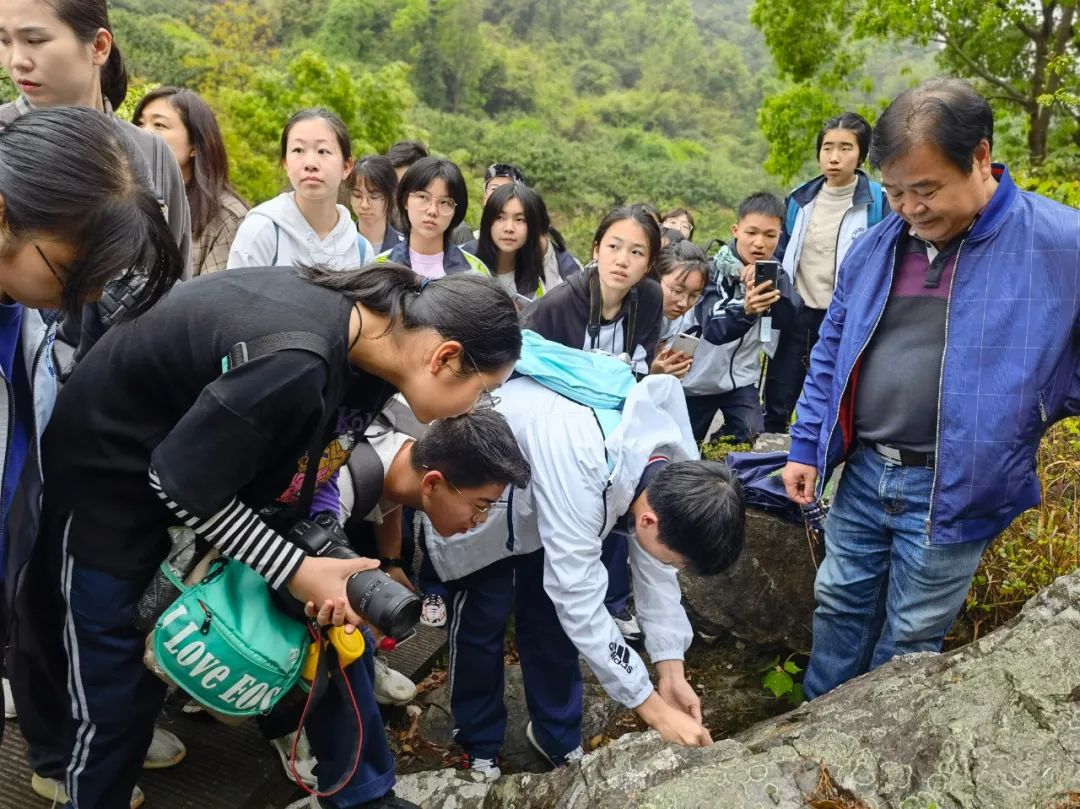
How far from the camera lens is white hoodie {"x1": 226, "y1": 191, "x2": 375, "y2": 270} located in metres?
3.29

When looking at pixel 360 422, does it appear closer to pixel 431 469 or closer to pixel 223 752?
pixel 431 469

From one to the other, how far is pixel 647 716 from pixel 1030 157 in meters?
10.2

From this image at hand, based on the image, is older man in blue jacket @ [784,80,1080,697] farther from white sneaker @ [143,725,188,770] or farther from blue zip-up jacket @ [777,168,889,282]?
white sneaker @ [143,725,188,770]

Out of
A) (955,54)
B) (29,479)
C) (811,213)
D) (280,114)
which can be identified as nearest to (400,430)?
(29,479)

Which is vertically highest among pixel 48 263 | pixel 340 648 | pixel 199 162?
pixel 48 263

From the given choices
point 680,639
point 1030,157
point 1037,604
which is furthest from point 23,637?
point 1030,157

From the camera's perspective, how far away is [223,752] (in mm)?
2695

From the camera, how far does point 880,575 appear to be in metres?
2.76

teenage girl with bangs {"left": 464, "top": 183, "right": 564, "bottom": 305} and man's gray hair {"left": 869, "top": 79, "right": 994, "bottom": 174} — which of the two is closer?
man's gray hair {"left": 869, "top": 79, "right": 994, "bottom": 174}

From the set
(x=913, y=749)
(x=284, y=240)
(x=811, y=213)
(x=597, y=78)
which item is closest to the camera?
(x=913, y=749)

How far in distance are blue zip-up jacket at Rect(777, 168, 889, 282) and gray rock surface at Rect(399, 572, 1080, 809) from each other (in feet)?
8.38

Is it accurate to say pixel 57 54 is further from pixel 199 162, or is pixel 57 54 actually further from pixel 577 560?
pixel 577 560

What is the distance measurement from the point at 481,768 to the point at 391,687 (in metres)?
0.46

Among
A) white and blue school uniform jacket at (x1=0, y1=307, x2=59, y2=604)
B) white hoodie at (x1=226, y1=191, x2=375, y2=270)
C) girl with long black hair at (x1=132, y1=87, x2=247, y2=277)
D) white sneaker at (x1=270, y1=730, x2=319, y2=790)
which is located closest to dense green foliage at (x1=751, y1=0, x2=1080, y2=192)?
white hoodie at (x1=226, y1=191, x2=375, y2=270)
